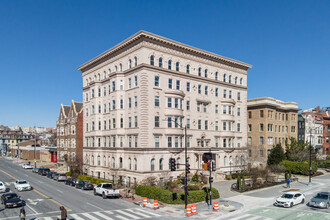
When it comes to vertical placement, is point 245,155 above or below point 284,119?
below

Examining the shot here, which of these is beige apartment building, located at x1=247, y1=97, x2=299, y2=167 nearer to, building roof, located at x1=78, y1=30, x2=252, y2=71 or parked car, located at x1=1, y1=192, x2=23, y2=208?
building roof, located at x1=78, y1=30, x2=252, y2=71

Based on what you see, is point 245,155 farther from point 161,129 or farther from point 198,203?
point 198,203

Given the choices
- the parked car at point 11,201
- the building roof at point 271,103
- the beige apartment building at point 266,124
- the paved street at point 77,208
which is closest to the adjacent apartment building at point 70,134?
the paved street at point 77,208

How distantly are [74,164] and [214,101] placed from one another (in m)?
31.0

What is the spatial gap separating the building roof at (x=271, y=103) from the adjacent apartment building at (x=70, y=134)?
134ft

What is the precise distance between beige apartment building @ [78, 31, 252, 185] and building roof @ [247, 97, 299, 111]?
8.71 metres

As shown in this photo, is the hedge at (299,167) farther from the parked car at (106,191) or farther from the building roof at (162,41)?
the parked car at (106,191)

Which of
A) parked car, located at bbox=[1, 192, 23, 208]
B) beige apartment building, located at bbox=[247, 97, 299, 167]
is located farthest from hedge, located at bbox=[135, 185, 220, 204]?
beige apartment building, located at bbox=[247, 97, 299, 167]

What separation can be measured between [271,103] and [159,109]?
33971 mm

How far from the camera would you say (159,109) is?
47.9m

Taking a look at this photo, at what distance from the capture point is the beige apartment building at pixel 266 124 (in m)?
68.2

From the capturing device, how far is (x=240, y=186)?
42.0 meters

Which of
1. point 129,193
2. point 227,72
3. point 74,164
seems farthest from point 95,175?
point 227,72

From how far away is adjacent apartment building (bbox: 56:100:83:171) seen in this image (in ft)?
227
